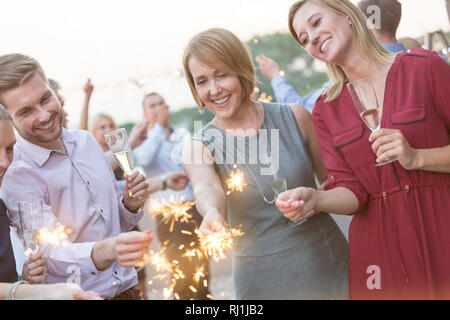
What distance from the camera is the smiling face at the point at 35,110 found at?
4.66 feet

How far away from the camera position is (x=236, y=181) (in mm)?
1535

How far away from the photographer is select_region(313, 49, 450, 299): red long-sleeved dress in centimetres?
131

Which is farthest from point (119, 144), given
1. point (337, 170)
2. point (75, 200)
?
point (337, 170)

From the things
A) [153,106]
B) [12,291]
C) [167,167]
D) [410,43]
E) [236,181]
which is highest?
[153,106]

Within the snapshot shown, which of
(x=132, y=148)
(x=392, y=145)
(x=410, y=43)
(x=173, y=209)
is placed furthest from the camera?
(x=173, y=209)

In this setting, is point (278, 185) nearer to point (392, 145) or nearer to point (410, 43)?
point (392, 145)

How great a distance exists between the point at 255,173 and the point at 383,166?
0.42 m

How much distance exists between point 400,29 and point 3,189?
1.67 meters

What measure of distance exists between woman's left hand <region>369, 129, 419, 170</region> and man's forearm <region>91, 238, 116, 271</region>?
2.69ft

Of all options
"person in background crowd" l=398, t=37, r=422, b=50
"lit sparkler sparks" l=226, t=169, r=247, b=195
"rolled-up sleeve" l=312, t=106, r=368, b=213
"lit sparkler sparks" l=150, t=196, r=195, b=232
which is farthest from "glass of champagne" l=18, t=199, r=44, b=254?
"person in background crowd" l=398, t=37, r=422, b=50

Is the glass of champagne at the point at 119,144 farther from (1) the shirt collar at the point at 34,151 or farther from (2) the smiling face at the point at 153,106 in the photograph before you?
(2) the smiling face at the point at 153,106

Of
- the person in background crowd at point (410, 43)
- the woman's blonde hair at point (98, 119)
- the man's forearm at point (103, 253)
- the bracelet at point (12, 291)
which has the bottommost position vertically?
the bracelet at point (12, 291)

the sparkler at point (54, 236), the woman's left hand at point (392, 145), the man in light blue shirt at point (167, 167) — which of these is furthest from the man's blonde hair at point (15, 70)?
the man in light blue shirt at point (167, 167)

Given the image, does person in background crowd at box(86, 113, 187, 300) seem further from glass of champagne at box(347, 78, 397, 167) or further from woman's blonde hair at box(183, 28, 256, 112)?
glass of champagne at box(347, 78, 397, 167)
